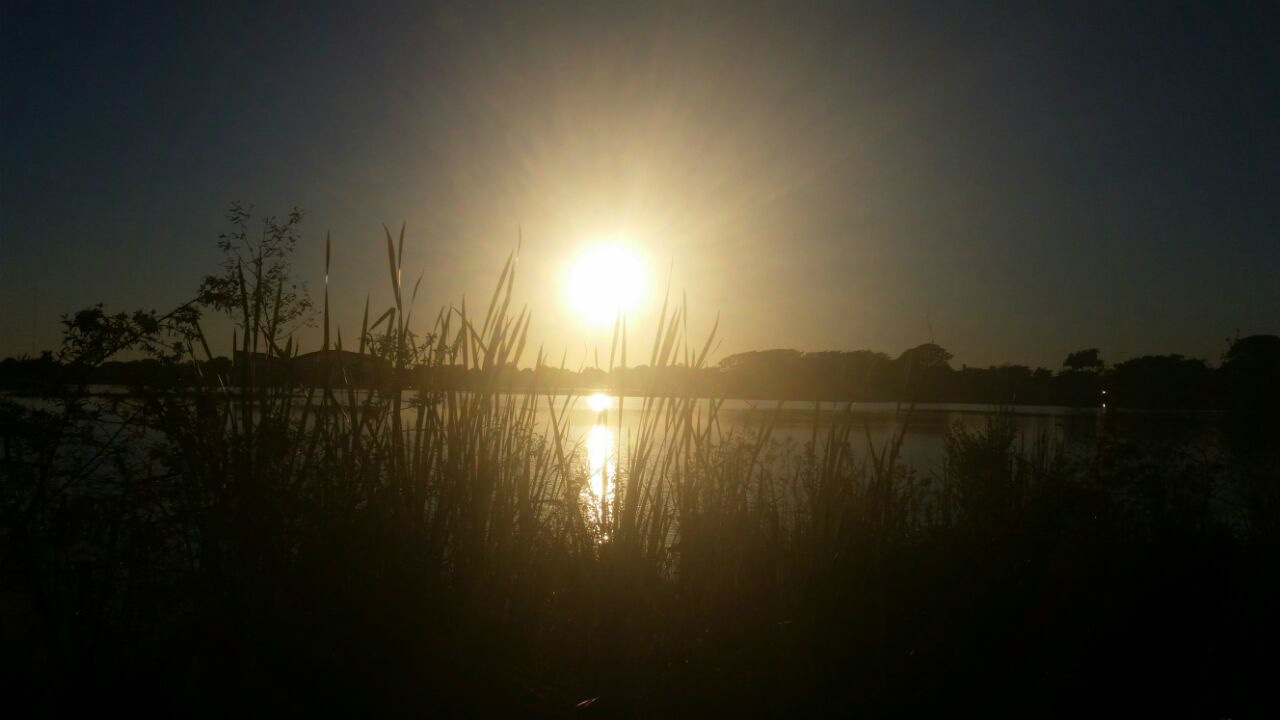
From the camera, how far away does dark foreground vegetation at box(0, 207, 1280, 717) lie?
6.33ft

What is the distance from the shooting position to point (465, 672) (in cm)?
200

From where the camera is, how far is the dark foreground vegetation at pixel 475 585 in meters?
1.93

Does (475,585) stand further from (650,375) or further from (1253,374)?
(1253,374)

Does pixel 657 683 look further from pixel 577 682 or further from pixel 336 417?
pixel 336 417

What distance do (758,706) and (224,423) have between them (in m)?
1.86

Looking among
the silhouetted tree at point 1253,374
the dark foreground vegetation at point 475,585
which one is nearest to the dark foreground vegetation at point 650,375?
the dark foreground vegetation at point 475,585

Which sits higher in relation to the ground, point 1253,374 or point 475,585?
point 1253,374

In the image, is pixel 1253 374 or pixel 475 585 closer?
pixel 475 585

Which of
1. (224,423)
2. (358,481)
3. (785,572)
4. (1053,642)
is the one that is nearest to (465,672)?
(358,481)

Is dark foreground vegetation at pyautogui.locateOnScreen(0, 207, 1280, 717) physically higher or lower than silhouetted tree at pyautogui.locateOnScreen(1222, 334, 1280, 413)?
lower

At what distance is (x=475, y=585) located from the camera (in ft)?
7.36

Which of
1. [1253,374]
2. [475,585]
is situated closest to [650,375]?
[475,585]

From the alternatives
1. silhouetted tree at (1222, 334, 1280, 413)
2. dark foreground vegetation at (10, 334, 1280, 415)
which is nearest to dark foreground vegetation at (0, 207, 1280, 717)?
dark foreground vegetation at (10, 334, 1280, 415)

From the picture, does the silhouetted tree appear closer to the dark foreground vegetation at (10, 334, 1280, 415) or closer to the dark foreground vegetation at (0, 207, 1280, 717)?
the dark foreground vegetation at (10, 334, 1280, 415)
